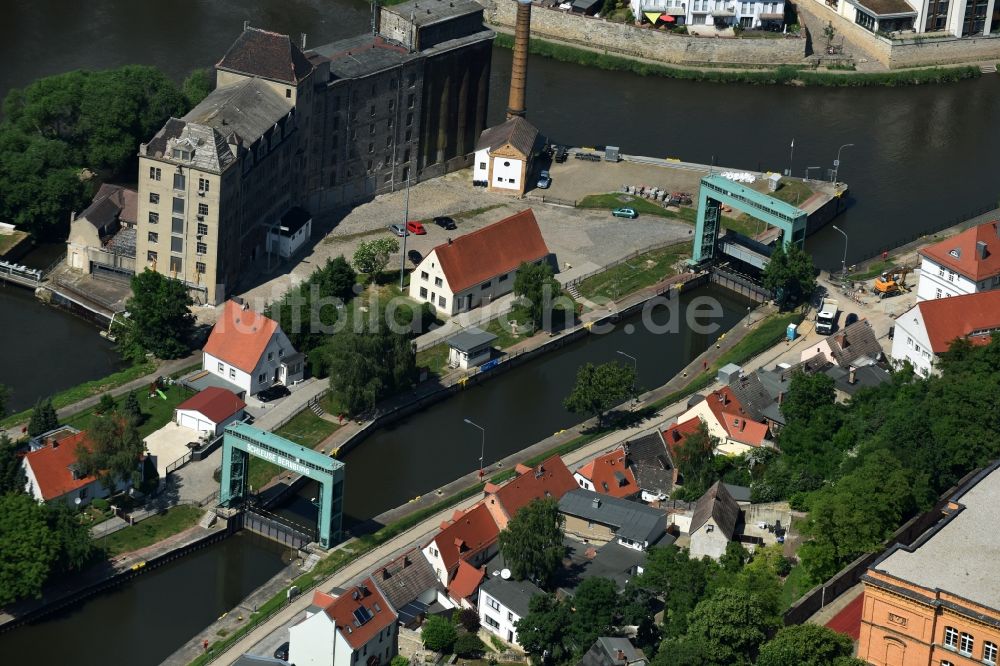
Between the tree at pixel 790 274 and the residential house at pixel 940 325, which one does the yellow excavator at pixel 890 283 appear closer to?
the tree at pixel 790 274

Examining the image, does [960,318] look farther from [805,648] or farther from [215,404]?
[215,404]

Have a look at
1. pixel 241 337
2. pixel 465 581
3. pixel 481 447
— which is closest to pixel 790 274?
pixel 481 447

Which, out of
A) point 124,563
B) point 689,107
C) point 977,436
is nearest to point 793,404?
point 977,436

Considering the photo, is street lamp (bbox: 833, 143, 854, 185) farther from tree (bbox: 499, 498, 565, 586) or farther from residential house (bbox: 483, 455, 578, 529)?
tree (bbox: 499, 498, 565, 586)

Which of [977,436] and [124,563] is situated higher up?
[977,436]

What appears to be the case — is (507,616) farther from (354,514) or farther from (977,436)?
(977,436)

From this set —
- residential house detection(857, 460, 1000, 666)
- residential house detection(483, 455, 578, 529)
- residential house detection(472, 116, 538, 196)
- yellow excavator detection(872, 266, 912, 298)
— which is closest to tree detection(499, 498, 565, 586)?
residential house detection(483, 455, 578, 529)
